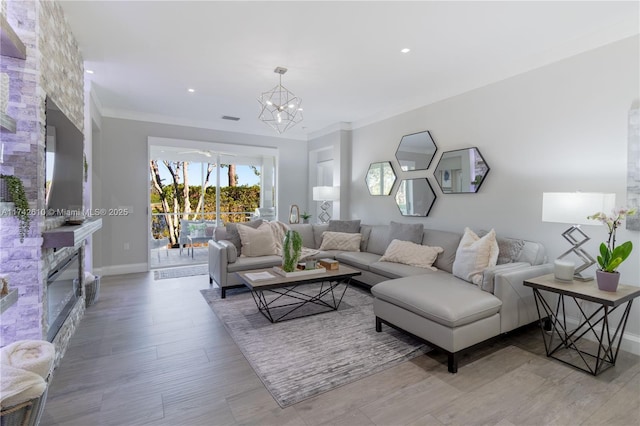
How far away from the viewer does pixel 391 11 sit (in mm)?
2459

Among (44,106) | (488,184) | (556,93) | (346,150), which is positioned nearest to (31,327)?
(44,106)

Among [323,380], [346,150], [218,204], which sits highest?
[346,150]

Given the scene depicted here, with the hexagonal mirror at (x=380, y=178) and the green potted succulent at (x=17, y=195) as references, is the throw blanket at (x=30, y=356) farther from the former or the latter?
the hexagonal mirror at (x=380, y=178)

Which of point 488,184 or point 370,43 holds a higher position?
point 370,43

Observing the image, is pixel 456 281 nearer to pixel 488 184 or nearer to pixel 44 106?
pixel 488 184

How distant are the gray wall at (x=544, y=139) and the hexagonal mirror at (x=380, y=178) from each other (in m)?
0.76

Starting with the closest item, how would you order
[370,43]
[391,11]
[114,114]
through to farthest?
[391,11]
[370,43]
[114,114]

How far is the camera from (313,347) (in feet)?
8.71

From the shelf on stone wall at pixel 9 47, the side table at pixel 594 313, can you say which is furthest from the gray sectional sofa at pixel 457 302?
the shelf on stone wall at pixel 9 47

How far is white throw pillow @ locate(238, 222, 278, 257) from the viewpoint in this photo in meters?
4.36

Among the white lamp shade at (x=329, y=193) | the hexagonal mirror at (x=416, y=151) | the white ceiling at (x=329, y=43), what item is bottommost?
the white lamp shade at (x=329, y=193)

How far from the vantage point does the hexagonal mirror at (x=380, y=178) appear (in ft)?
16.6

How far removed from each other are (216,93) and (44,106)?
8.27 ft

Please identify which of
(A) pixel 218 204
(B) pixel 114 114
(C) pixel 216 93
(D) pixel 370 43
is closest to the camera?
(D) pixel 370 43
